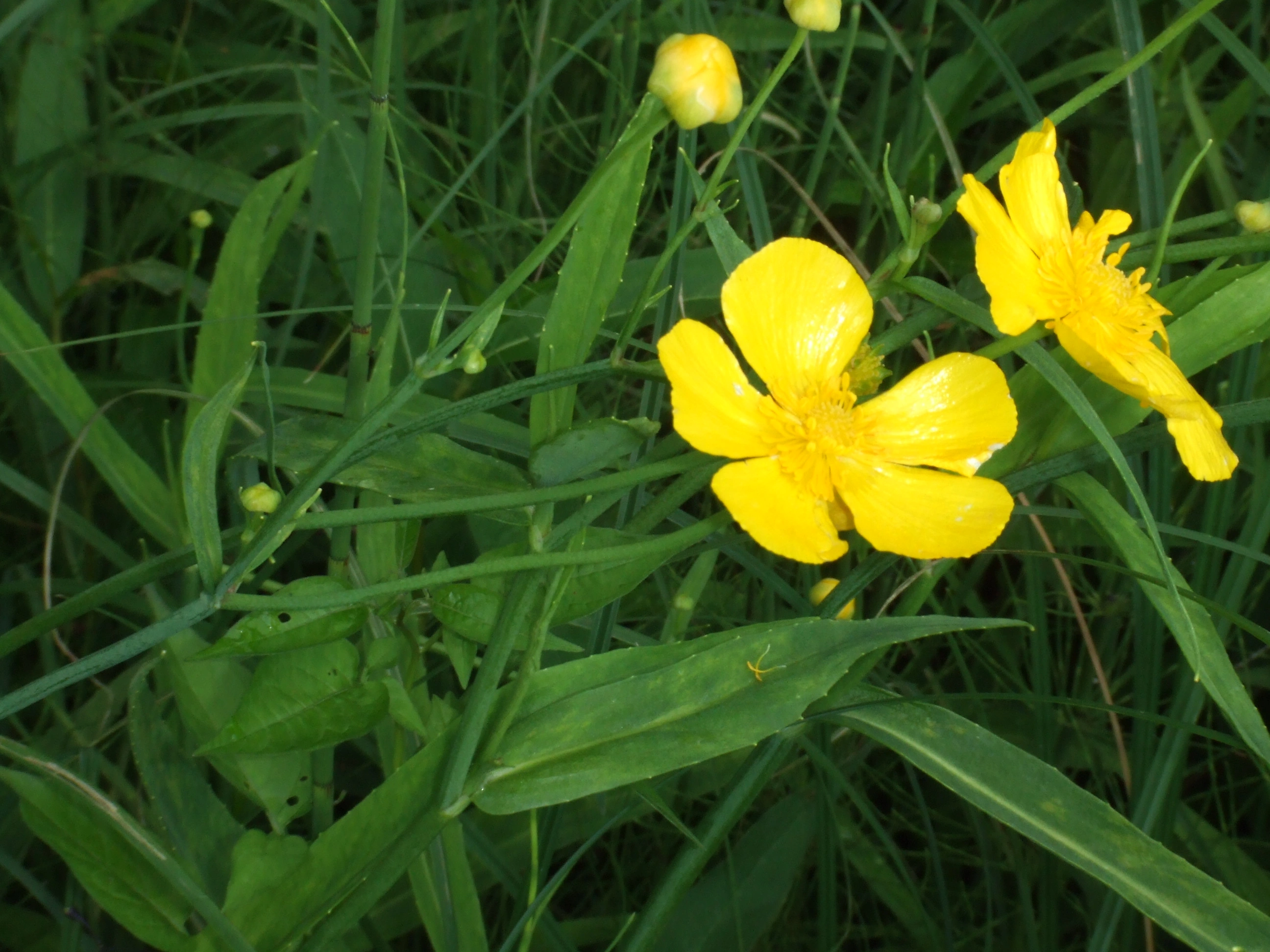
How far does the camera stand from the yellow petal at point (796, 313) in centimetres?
60

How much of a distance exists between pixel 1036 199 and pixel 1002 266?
9cm

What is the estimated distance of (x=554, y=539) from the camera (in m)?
0.57

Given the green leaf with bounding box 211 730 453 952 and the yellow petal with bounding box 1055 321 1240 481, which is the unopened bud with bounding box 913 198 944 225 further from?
the green leaf with bounding box 211 730 453 952

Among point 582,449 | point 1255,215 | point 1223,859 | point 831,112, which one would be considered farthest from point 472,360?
point 1223,859

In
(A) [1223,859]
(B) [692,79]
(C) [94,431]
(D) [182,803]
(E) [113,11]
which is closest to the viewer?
(B) [692,79]

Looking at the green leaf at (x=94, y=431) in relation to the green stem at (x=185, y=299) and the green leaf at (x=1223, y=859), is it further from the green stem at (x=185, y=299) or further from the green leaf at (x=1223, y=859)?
the green leaf at (x=1223, y=859)

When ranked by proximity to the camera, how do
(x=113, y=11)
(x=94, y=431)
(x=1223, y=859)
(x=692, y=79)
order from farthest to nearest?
(x=113, y=11), (x=1223, y=859), (x=94, y=431), (x=692, y=79)

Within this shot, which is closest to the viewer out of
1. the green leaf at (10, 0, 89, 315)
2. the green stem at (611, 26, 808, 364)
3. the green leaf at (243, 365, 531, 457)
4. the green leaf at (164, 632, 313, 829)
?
the green stem at (611, 26, 808, 364)

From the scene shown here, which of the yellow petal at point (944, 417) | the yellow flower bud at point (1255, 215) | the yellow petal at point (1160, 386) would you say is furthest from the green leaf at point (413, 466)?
the yellow flower bud at point (1255, 215)

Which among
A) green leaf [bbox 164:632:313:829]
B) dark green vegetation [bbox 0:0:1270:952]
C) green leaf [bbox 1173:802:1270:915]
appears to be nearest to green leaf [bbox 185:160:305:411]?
dark green vegetation [bbox 0:0:1270:952]

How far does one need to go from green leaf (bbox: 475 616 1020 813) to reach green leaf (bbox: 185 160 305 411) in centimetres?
45

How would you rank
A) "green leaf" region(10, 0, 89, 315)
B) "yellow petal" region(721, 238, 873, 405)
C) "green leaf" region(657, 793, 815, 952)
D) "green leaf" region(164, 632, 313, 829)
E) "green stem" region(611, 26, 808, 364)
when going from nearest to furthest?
1. "green stem" region(611, 26, 808, 364)
2. "yellow petal" region(721, 238, 873, 405)
3. "green leaf" region(164, 632, 313, 829)
4. "green leaf" region(657, 793, 815, 952)
5. "green leaf" region(10, 0, 89, 315)

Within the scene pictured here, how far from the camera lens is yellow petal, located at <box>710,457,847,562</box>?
1.74 feet

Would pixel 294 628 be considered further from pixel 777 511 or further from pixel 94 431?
pixel 94 431
